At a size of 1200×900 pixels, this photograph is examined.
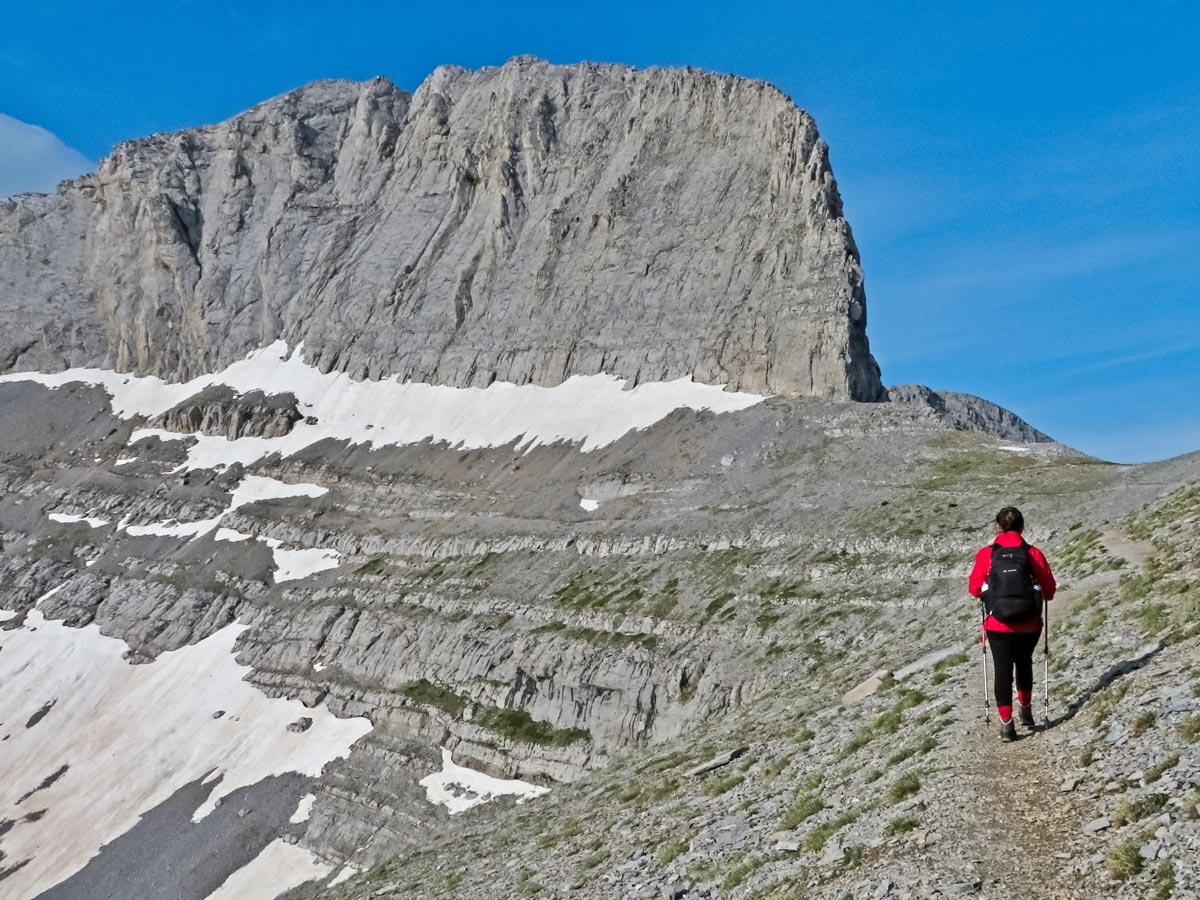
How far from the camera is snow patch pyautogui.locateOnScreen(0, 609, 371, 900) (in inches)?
2557

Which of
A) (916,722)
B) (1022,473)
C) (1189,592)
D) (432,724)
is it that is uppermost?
(1022,473)

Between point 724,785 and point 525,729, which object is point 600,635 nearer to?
point 525,729

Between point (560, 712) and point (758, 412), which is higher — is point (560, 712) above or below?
below

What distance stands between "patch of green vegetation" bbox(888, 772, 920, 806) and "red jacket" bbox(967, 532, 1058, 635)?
105 inches

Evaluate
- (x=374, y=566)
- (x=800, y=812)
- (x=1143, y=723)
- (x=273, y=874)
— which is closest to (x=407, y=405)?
(x=374, y=566)

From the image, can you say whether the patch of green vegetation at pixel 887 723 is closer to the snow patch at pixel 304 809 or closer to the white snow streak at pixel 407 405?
the snow patch at pixel 304 809

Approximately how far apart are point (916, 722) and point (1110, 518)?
24.7m

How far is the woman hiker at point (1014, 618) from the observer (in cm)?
1380

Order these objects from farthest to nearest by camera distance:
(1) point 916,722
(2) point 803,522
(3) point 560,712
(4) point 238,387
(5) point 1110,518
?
(4) point 238,387 → (2) point 803,522 → (3) point 560,712 → (5) point 1110,518 → (1) point 916,722

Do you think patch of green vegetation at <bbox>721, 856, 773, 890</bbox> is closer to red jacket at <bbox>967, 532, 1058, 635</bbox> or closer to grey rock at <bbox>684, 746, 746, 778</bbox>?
red jacket at <bbox>967, 532, 1058, 635</bbox>

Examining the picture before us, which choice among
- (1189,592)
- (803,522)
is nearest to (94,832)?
(803,522)

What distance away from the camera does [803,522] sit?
59250 mm

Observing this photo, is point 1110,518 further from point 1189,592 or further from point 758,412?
point 758,412

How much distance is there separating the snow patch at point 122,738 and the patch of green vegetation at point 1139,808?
172 ft
